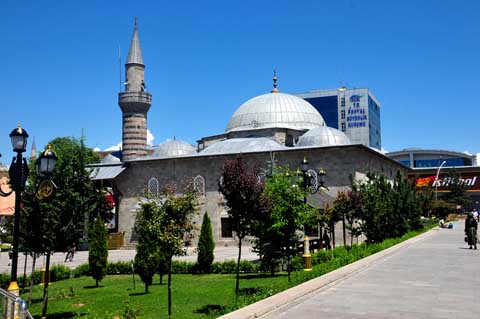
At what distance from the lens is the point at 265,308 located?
260 inches

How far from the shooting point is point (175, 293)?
1170cm

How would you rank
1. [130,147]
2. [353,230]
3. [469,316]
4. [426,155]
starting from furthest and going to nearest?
1. [426,155]
2. [130,147]
3. [353,230]
4. [469,316]

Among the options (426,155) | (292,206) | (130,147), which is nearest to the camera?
(292,206)

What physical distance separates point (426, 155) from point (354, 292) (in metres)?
76.2

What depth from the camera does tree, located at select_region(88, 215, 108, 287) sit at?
14.1 metres

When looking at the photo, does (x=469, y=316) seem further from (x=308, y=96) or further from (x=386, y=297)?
(x=308, y=96)

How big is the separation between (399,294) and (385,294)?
0.25 m

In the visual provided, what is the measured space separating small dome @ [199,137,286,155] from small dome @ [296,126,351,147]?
233 cm

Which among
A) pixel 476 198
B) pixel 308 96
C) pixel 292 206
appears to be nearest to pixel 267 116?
pixel 292 206

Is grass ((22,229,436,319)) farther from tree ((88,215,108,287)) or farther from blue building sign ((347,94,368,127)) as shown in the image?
blue building sign ((347,94,368,127))

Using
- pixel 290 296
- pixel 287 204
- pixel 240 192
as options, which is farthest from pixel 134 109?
pixel 290 296

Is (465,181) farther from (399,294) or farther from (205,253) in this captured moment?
(399,294)

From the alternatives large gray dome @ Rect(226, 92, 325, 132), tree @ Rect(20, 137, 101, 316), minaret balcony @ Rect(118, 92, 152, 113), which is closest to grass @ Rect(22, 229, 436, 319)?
tree @ Rect(20, 137, 101, 316)

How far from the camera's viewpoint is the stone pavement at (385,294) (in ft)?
21.6
